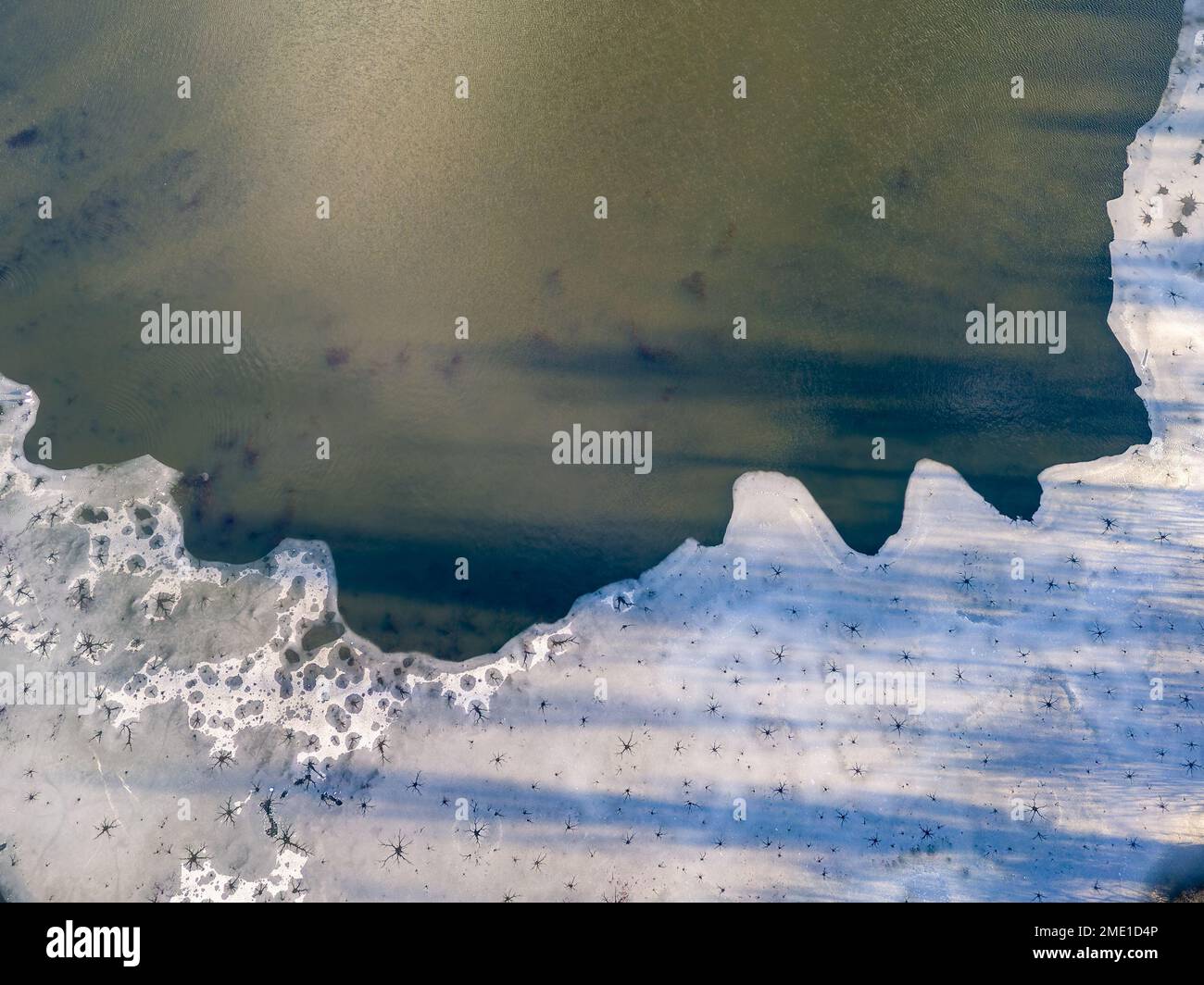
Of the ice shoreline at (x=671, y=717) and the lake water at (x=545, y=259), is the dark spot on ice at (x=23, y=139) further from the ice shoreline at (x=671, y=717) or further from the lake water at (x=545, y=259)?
the ice shoreline at (x=671, y=717)

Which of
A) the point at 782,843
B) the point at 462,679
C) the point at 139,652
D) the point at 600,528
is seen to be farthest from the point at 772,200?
the point at 139,652

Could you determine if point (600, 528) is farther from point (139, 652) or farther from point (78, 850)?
point (78, 850)

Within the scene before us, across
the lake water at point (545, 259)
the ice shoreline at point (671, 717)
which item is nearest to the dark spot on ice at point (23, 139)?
the lake water at point (545, 259)

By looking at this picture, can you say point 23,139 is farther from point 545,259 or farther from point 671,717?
point 671,717

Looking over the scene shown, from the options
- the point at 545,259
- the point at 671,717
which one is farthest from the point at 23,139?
the point at 671,717
